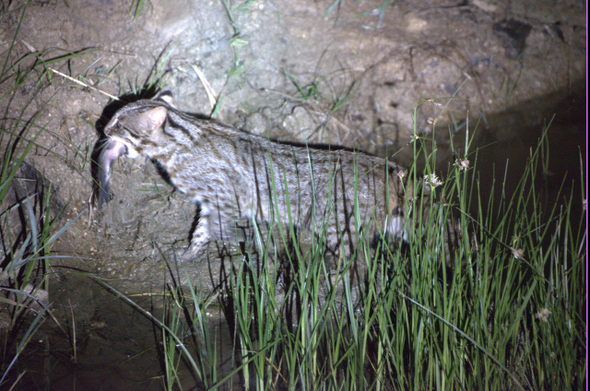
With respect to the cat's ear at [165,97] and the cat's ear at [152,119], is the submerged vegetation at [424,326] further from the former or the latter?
the cat's ear at [165,97]

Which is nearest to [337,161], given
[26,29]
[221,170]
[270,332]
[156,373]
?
[221,170]

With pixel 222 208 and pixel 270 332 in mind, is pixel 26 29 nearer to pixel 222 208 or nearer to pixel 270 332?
pixel 222 208

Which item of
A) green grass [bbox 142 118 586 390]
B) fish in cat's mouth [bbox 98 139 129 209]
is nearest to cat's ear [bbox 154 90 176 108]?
fish in cat's mouth [bbox 98 139 129 209]

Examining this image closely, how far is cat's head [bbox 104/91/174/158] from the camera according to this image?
4.50 metres

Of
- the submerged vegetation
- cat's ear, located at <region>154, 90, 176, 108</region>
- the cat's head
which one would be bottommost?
the submerged vegetation

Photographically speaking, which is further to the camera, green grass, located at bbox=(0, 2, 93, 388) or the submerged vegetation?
green grass, located at bbox=(0, 2, 93, 388)

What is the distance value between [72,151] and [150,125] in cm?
93

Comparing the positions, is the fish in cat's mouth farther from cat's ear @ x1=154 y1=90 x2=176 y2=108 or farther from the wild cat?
cat's ear @ x1=154 y1=90 x2=176 y2=108

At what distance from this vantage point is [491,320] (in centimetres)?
336

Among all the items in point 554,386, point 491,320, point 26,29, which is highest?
point 26,29

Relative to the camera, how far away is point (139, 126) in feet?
15.0

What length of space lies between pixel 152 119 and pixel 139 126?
16cm

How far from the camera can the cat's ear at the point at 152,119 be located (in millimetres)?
4441

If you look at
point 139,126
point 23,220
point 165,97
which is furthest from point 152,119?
point 23,220
